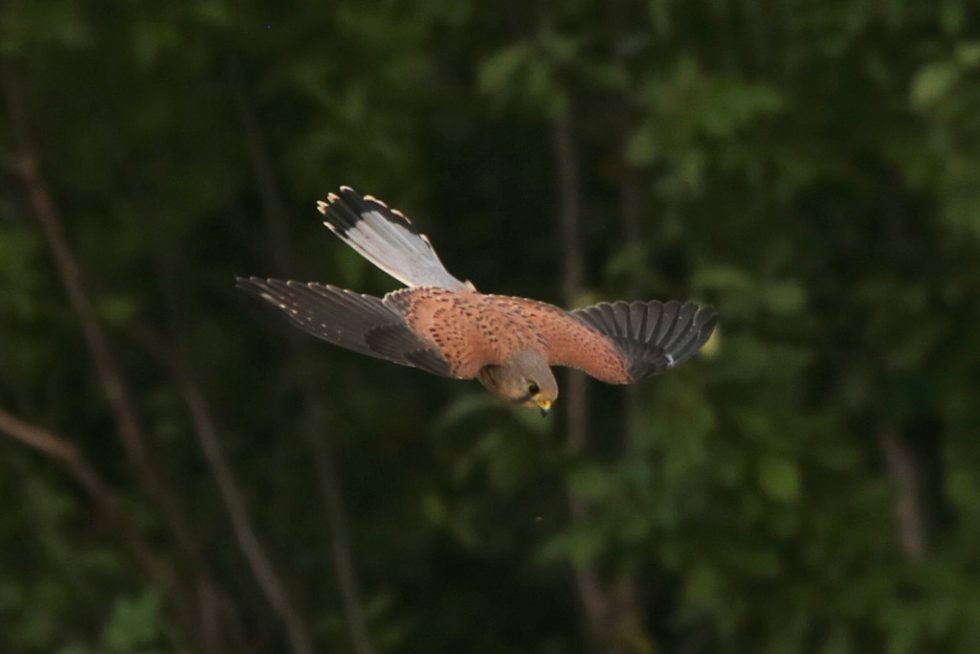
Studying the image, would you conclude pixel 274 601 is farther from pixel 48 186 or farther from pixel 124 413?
pixel 48 186

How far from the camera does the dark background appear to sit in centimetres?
697

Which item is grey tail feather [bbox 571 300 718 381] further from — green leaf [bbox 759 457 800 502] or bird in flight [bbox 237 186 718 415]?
green leaf [bbox 759 457 800 502]

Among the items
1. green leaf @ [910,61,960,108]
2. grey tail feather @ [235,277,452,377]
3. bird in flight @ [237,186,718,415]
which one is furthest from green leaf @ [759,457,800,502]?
grey tail feather @ [235,277,452,377]

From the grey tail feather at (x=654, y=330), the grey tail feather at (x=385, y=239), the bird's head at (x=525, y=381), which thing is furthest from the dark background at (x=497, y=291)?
the bird's head at (x=525, y=381)

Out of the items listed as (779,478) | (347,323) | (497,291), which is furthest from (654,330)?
(497,291)

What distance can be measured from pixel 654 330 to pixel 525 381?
62 centimetres

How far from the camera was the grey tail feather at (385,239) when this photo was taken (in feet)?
16.4

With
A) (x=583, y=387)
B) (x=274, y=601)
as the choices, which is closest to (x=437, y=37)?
(x=583, y=387)

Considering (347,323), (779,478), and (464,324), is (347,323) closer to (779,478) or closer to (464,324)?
(464,324)

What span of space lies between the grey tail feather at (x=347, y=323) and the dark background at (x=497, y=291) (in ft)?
6.70

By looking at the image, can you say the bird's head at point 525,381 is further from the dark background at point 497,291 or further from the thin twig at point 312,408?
the thin twig at point 312,408

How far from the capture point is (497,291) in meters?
8.32

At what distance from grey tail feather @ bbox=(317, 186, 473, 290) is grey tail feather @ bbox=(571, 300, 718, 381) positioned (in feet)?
1.15

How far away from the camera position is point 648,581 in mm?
8273
